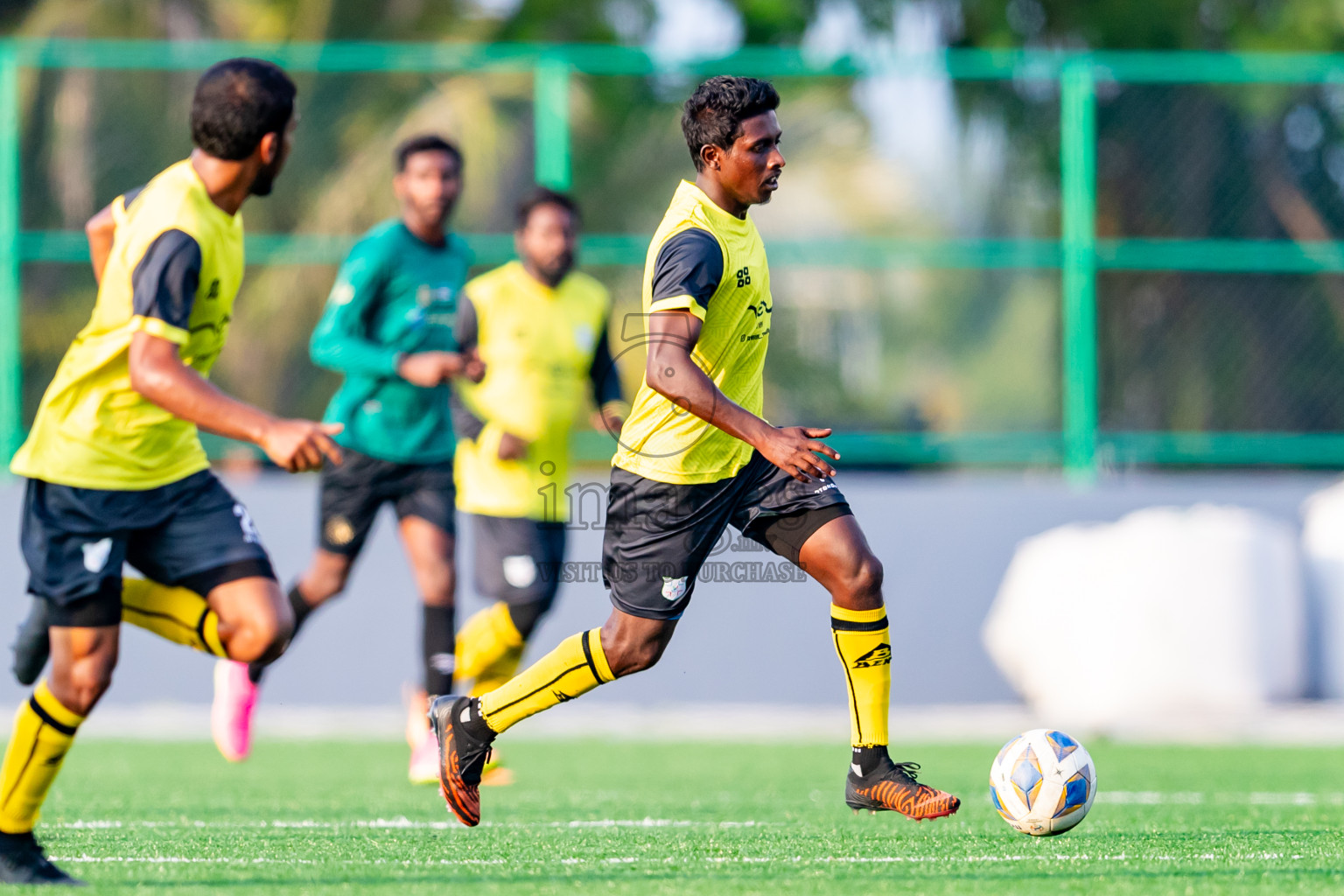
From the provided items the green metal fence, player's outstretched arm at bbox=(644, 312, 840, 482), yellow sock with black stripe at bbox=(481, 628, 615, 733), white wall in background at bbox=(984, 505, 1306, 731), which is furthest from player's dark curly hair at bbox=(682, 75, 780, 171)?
the green metal fence

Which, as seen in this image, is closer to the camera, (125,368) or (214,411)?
(214,411)

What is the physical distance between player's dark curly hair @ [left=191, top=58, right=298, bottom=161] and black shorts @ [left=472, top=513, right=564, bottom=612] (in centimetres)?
292

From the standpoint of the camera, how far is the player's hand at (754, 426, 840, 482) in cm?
455

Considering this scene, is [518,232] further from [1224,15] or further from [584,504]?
[1224,15]

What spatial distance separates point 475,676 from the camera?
7383mm

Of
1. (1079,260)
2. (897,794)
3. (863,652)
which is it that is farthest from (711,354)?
(1079,260)

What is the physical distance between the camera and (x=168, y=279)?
439 centimetres

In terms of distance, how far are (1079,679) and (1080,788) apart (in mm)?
4652

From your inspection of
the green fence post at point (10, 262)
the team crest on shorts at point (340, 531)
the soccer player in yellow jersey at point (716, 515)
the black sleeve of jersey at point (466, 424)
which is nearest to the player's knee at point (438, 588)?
the team crest on shorts at point (340, 531)

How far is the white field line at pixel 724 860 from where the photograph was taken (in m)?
4.65

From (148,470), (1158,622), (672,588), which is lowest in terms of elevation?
(1158,622)

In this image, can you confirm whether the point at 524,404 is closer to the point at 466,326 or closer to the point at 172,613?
the point at 466,326

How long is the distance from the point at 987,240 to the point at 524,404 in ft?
13.6

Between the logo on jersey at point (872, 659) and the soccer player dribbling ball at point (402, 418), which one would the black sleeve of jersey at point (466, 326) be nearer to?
the soccer player dribbling ball at point (402, 418)
